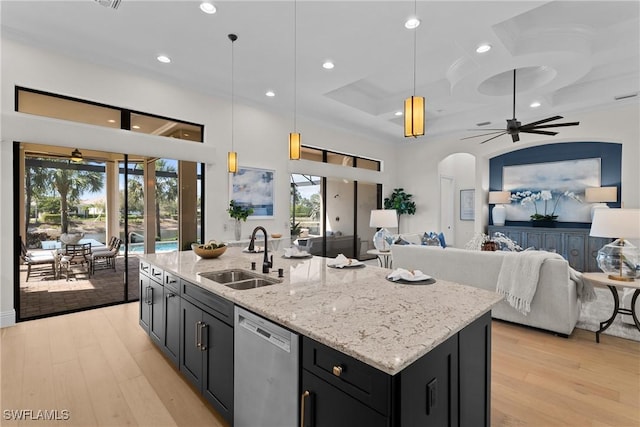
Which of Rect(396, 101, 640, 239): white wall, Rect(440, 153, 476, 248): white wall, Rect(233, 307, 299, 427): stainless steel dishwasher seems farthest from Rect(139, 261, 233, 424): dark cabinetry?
Rect(440, 153, 476, 248): white wall

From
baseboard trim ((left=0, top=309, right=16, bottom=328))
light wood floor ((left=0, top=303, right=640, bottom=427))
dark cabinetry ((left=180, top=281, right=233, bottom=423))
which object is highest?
dark cabinetry ((left=180, top=281, right=233, bottom=423))

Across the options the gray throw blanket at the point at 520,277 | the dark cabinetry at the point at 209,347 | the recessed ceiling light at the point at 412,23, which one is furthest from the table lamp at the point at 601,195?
the dark cabinetry at the point at 209,347

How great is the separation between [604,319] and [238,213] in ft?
16.9

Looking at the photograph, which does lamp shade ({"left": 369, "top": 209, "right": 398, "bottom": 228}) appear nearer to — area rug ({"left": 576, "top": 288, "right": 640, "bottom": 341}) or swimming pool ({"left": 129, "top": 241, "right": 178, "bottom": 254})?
area rug ({"left": 576, "top": 288, "right": 640, "bottom": 341})

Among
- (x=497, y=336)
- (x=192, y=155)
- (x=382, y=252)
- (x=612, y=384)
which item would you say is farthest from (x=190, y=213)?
(x=612, y=384)

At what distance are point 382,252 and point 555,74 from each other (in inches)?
141

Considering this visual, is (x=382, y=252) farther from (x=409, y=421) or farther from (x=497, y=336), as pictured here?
(x=409, y=421)

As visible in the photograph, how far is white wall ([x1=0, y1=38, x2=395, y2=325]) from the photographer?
351 cm

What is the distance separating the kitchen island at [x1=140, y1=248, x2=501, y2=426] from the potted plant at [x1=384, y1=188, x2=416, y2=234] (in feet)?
20.8

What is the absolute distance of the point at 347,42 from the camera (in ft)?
12.1

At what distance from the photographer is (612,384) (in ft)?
7.91

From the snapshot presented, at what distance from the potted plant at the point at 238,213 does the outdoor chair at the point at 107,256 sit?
1647mm

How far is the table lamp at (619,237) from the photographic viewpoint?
9.89 feet

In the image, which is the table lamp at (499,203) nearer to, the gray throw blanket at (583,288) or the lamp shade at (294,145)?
the gray throw blanket at (583,288)
